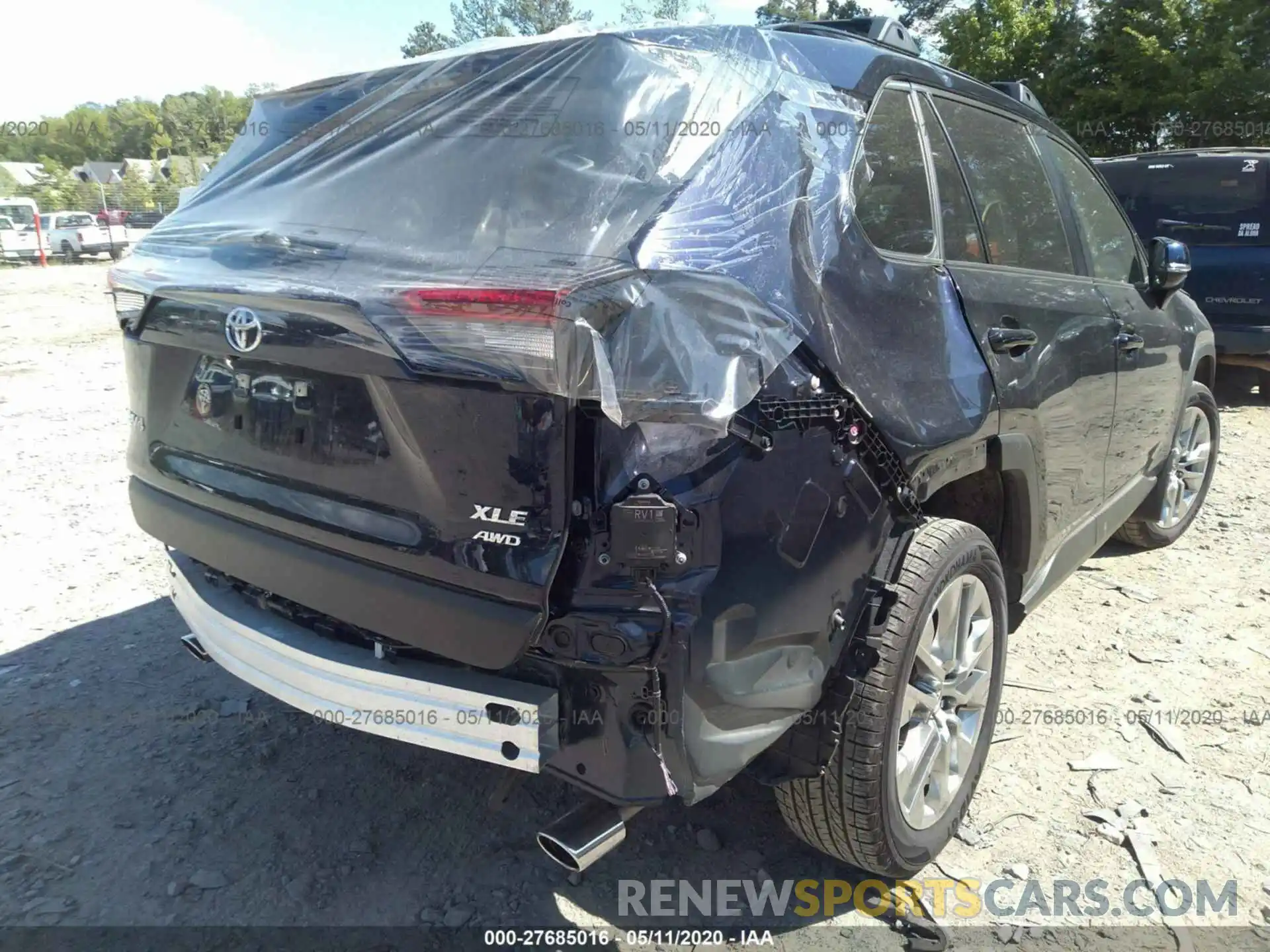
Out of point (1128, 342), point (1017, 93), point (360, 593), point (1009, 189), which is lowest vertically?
point (360, 593)

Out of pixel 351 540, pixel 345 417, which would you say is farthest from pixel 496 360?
pixel 351 540

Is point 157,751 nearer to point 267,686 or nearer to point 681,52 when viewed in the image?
point 267,686

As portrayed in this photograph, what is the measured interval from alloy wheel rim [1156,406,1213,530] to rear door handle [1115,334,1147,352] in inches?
48.4

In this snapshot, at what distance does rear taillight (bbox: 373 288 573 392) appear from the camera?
158cm

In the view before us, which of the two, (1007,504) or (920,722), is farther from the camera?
(1007,504)

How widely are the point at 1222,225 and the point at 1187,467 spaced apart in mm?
4063

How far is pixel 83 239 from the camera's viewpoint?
84.3 feet

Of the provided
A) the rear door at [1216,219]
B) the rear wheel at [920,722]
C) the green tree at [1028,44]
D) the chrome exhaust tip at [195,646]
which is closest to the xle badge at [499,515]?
the rear wheel at [920,722]

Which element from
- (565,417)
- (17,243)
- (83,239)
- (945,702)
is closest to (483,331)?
(565,417)

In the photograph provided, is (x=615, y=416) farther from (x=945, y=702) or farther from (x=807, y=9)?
(x=807, y=9)

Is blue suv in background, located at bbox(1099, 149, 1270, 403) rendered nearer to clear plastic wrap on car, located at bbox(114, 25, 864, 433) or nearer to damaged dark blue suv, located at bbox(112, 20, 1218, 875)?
damaged dark blue suv, located at bbox(112, 20, 1218, 875)

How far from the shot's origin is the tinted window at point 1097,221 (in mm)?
3428

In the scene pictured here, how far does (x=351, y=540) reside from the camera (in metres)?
1.96

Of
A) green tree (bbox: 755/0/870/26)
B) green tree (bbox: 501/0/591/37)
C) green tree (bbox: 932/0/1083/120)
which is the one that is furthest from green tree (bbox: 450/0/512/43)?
green tree (bbox: 932/0/1083/120)
